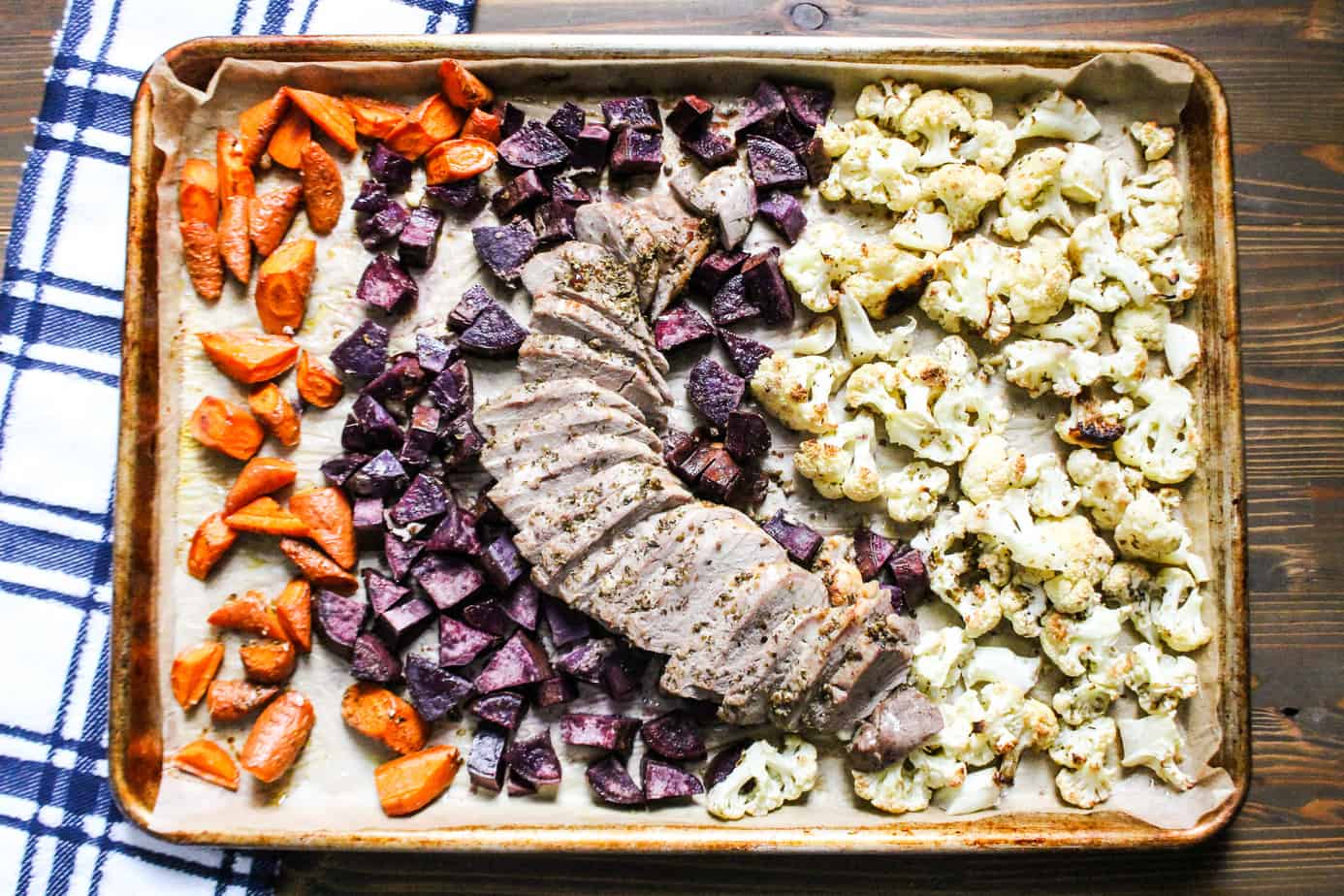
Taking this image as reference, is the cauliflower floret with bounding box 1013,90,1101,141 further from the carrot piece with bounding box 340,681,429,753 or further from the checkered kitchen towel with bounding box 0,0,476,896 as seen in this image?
the carrot piece with bounding box 340,681,429,753

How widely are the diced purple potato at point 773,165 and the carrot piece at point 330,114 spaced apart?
182 centimetres

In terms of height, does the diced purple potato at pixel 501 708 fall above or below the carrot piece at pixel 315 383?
below

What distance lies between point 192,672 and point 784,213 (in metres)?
3.25

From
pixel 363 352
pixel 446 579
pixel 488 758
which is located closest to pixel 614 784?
pixel 488 758

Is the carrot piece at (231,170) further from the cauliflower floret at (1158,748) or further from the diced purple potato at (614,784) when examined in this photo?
the cauliflower floret at (1158,748)

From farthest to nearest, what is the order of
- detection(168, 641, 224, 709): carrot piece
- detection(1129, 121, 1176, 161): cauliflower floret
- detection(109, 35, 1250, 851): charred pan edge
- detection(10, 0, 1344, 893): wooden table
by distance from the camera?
detection(1129, 121, 1176, 161): cauliflower floret < detection(10, 0, 1344, 893): wooden table < detection(168, 641, 224, 709): carrot piece < detection(109, 35, 1250, 851): charred pan edge

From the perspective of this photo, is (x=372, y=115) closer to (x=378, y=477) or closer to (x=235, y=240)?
(x=235, y=240)

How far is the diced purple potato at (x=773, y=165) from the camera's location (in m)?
4.85

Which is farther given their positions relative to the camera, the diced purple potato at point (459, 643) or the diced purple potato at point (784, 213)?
the diced purple potato at point (784, 213)

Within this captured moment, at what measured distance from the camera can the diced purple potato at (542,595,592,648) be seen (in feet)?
15.0

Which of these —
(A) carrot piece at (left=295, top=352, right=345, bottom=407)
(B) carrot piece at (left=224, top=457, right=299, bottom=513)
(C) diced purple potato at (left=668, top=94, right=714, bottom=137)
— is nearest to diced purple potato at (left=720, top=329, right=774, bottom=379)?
(C) diced purple potato at (left=668, top=94, right=714, bottom=137)

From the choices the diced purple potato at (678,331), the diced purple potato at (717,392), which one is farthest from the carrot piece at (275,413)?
the diced purple potato at (717,392)

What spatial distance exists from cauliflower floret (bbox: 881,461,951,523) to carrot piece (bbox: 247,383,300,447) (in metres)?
2.63

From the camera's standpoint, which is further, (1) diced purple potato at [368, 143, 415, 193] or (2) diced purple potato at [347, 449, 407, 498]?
(1) diced purple potato at [368, 143, 415, 193]
